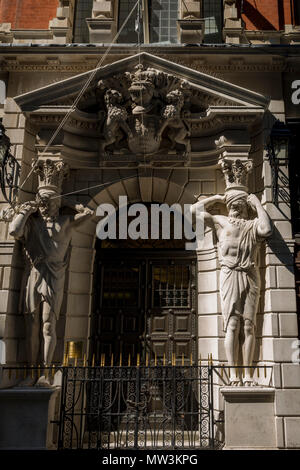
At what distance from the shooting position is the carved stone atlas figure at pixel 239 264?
27.2 ft

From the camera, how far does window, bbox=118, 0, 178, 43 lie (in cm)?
1139

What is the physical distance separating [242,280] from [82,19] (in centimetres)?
814

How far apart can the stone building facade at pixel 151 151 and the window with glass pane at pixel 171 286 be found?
0.45 feet

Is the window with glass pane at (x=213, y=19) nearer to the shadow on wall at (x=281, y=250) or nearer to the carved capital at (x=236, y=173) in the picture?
the carved capital at (x=236, y=173)

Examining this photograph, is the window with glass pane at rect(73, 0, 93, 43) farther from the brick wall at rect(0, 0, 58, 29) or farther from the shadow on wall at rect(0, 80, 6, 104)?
the shadow on wall at rect(0, 80, 6, 104)

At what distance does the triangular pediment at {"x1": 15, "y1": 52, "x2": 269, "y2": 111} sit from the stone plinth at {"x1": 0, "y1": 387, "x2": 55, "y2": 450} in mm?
5848

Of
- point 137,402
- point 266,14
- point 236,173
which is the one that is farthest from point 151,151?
point 137,402

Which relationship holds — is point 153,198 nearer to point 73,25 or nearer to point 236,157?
point 236,157

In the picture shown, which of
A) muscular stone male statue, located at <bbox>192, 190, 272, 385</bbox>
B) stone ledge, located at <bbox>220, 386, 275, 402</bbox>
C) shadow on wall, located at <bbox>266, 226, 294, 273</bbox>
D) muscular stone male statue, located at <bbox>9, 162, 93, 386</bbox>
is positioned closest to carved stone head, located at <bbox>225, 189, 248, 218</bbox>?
muscular stone male statue, located at <bbox>192, 190, 272, 385</bbox>

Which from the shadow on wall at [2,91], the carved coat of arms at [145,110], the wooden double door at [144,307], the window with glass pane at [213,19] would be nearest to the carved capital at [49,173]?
the carved coat of arms at [145,110]

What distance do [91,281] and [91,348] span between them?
58.1 inches

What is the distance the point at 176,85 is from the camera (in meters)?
9.57

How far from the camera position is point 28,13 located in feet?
37.2

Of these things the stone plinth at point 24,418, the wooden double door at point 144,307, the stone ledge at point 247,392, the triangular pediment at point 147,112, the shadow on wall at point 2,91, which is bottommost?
the stone plinth at point 24,418
